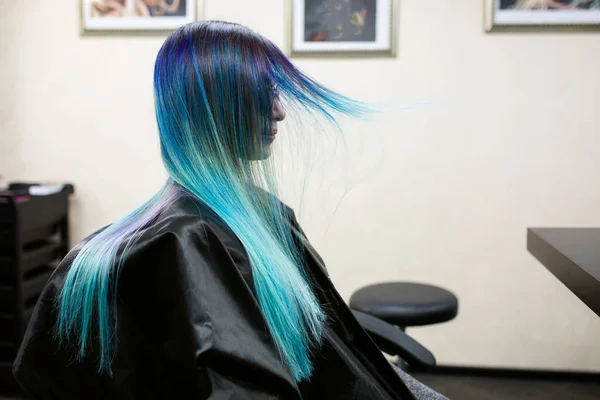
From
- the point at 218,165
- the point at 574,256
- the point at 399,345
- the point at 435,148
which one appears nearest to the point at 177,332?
the point at 218,165

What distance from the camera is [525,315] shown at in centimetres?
267

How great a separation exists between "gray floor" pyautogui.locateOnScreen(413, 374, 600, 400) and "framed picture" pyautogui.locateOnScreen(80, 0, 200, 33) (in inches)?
84.7

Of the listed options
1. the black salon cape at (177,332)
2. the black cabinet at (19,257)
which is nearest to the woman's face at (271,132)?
the black salon cape at (177,332)

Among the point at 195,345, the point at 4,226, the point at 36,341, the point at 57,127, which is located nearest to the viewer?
the point at 195,345

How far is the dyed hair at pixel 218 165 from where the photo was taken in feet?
2.81

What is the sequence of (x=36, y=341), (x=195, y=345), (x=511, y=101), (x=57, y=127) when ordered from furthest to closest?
1. (x=57, y=127)
2. (x=511, y=101)
3. (x=36, y=341)
4. (x=195, y=345)

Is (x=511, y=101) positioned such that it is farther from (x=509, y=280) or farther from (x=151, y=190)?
(x=151, y=190)

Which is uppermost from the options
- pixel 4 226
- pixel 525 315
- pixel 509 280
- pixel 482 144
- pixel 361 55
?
pixel 361 55

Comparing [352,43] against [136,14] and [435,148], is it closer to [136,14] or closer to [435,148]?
[435,148]

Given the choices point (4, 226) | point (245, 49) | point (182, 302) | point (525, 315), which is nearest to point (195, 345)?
point (182, 302)

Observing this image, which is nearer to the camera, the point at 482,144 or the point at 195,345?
the point at 195,345

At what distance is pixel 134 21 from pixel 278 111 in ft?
6.51

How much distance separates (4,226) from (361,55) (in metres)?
1.79

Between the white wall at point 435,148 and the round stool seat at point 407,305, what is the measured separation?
75 centimetres
